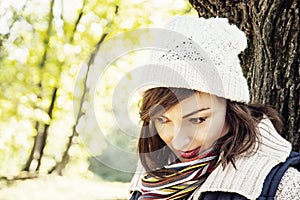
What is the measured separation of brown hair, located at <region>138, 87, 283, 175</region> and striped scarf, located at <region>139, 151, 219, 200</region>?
43mm

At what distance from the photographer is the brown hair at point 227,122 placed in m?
1.35

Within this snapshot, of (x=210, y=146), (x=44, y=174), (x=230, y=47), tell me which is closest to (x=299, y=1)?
(x=230, y=47)

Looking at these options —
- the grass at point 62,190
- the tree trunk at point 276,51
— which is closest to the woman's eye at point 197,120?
the tree trunk at point 276,51

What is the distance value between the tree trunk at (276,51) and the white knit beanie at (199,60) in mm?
454

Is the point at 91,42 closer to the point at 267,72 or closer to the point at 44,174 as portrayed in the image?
the point at 44,174

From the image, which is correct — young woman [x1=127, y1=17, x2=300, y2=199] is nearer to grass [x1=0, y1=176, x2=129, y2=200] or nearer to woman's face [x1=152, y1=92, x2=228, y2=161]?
woman's face [x1=152, y1=92, x2=228, y2=161]

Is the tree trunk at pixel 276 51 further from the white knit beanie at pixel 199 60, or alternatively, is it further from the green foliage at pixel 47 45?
the green foliage at pixel 47 45

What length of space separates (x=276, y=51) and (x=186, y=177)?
0.64m

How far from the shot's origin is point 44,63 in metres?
5.76

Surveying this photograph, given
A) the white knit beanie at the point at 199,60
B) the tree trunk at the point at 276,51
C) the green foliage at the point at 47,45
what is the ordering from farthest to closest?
1. the green foliage at the point at 47,45
2. the tree trunk at the point at 276,51
3. the white knit beanie at the point at 199,60

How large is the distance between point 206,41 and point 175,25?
94 millimetres

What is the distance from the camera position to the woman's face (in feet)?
4.39

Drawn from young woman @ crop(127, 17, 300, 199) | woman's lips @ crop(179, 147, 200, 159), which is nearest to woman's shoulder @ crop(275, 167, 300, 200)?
young woman @ crop(127, 17, 300, 199)

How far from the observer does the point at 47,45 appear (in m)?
5.71
